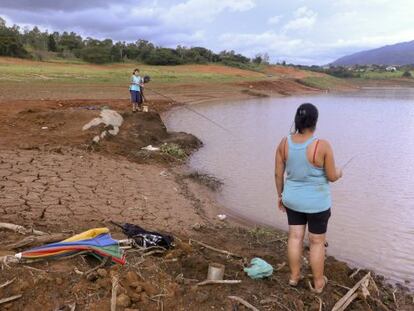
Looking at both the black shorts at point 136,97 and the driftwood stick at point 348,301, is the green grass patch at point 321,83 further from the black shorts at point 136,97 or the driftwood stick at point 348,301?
the driftwood stick at point 348,301

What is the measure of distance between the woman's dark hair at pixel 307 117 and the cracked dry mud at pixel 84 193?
283 cm

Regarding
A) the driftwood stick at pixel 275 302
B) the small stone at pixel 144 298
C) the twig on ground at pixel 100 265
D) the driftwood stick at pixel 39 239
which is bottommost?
the driftwood stick at pixel 275 302

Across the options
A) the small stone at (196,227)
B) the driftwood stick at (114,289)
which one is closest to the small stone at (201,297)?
the driftwood stick at (114,289)

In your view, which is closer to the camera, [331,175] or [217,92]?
[331,175]

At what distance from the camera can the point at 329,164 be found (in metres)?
3.88

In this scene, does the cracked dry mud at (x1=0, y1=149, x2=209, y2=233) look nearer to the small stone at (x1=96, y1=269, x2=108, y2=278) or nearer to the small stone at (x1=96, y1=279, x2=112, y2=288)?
the small stone at (x1=96, y1=269, x2=108, y2=278)

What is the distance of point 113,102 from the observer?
22.0 m

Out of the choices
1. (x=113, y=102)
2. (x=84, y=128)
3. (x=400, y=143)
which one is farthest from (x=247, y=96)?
(x=84, y=128)

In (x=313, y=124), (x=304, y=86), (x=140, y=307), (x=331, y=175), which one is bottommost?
(x=304, y=86)

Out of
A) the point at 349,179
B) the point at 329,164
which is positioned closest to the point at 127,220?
the point at 329,164

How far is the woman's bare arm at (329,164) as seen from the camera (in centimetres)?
387

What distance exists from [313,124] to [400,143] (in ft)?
45.9

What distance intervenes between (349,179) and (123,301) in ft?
26.2

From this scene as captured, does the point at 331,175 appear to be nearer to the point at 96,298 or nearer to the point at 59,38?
the point at 96,298
